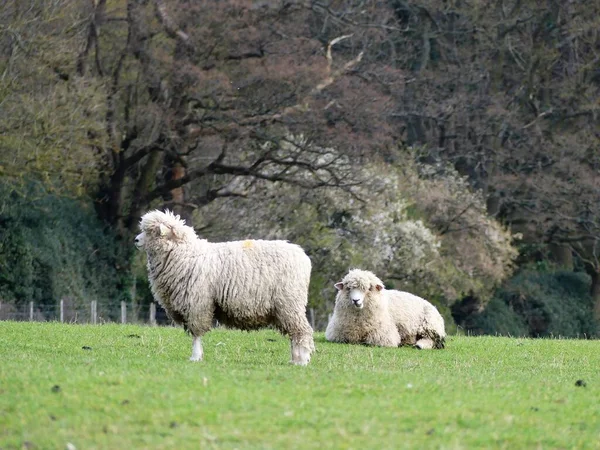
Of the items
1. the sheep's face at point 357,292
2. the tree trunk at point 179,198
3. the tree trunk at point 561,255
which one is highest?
the tree trunk at point 179,198

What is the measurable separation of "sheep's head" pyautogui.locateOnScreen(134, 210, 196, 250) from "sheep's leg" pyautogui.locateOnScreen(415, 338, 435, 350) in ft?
18.1

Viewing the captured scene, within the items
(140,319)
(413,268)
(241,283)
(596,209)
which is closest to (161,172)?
(140,319)

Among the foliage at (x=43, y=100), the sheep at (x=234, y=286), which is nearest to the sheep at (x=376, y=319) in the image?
the sheep at (x=234, y=286)

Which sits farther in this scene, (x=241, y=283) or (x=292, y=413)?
(x=241, y=283)

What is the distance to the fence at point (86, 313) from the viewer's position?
3391cm

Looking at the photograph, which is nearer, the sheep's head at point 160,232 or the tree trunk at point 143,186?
the sheep's head at point 160,232

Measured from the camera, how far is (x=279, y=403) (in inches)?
474

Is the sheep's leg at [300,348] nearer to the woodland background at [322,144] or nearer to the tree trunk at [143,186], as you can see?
the woodland background at [322,144]

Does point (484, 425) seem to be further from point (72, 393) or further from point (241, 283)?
point (241, 283)

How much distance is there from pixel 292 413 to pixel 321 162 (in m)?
30.8

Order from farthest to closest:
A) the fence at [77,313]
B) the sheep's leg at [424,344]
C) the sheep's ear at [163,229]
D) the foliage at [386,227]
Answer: the foliage at [386,227], the fence at [77,313], the sheep's leg at [424,344], the sheep's ear at [163,229]

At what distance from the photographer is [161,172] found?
42000 millimetres

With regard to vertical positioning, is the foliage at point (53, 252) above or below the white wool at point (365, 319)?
above

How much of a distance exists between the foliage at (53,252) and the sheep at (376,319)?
50.7 ft
